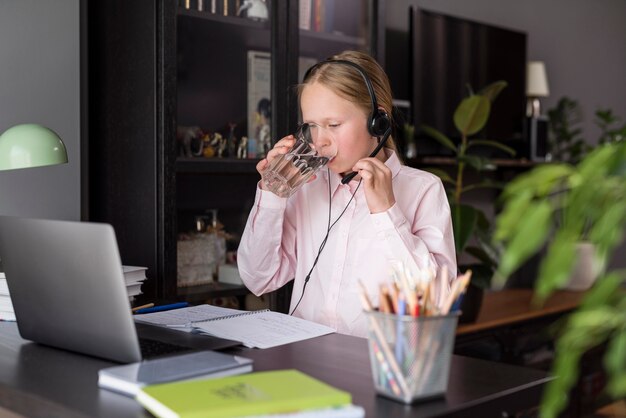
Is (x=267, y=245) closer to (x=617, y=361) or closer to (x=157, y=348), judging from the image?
(x=157, y=348)

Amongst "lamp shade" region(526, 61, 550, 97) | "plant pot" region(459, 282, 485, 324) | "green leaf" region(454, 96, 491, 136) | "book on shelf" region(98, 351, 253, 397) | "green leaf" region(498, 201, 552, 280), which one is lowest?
"plant pot" region(459, 282, 485, 324)

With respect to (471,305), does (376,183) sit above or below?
above

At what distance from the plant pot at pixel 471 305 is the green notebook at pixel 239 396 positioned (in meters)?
2.44

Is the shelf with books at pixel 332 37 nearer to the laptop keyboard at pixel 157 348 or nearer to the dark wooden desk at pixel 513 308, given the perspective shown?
the dark wooden desk at pixel 513 308

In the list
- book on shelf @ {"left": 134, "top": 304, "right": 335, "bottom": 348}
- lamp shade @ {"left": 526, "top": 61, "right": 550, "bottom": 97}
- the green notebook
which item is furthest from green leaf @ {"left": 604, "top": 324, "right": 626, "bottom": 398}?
lamp shade @ {"left": 526, "top": 61, "right": 550, "bottom": 97}

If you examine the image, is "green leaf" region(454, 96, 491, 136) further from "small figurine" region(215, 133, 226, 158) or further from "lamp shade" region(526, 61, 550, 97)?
"small figurine" region(215, 133, 226, 158)

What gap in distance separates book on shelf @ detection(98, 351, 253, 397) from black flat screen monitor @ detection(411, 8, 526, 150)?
8.86 ft

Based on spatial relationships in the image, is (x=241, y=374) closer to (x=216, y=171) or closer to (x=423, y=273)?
(x=423, y=273)

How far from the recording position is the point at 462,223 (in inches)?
135

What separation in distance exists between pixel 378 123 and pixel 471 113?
6.16 ft

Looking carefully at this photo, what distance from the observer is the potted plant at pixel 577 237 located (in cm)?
55

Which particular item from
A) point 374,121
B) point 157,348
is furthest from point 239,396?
point 374,121

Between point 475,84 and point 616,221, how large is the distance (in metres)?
3.74

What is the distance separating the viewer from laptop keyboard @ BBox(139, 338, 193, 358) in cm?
135
